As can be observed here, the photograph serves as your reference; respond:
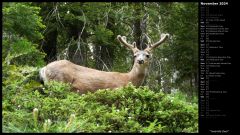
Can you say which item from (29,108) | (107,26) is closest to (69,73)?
(29,108)

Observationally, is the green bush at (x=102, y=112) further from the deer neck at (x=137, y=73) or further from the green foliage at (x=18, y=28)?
the deer neck at (x=137, y=73)

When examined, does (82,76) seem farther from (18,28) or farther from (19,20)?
(19,20)

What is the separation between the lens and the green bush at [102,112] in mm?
6832

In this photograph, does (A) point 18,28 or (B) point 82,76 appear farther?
(B) point 82,76

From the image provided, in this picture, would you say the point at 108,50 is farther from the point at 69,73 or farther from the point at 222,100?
the point at 222,100

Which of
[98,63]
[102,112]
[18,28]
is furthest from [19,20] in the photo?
[98,63]

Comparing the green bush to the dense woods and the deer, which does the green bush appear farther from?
the deer

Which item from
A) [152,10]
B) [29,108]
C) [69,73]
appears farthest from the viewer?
[152,10]

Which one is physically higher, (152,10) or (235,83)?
(152,10)

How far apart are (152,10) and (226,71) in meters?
5.51

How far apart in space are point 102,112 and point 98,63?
5311 millimetres

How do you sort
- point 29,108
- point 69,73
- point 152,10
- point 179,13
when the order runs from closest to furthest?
point 29,108 → point 69,73 → point 179,13 → point 152,10

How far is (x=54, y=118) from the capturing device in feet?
23.7

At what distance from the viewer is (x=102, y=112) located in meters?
7.40
